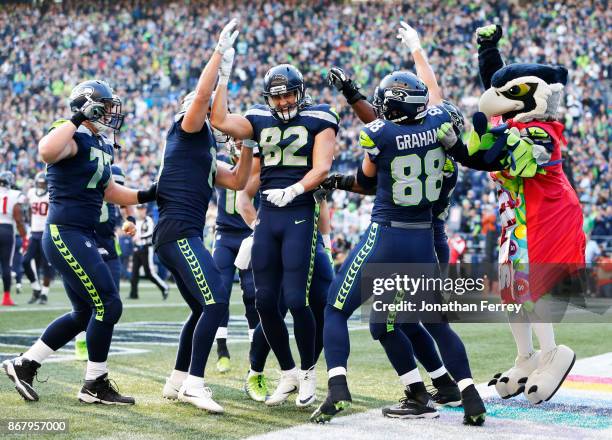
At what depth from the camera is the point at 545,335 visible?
17.6 feet

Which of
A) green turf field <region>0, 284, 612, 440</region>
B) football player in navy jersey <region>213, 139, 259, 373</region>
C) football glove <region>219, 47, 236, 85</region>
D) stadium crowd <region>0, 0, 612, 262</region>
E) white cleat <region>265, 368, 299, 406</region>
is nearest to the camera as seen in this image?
green turf field <region>0, 284, 612, 440</region>

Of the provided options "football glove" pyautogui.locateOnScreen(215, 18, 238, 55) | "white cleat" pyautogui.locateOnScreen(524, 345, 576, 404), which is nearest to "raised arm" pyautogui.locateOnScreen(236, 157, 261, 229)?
"football glove" pyautogui.locateOnScreen(215, 18, 238, 55)

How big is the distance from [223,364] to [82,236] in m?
1.95

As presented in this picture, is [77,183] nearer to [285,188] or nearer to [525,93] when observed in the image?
[285,188]

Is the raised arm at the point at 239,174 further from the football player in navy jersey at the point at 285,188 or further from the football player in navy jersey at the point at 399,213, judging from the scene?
the football player in navy jersey at the point at 399,213

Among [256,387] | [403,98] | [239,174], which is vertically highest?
[403,98]

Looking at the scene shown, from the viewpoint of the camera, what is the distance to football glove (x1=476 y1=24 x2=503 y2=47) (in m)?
6.12

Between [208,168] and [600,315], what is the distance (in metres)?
8.02

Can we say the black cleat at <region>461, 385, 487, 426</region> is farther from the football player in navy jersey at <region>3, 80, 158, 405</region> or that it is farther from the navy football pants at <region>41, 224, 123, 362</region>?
the navy football pants at <region>41, 224, 123, 362</region>

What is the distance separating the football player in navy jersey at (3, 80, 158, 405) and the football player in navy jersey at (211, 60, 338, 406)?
0.92 meters

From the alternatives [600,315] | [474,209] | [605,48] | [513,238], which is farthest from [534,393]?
[605,48]

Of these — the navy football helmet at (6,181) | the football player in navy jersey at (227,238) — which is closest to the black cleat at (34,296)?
the navy football helmet at (6,181)

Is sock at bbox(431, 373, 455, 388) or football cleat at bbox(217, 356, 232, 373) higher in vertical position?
sock at bbox(431, 373, 455, 388)

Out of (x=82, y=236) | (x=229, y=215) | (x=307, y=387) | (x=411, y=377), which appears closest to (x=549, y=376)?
(x=411, y=377)
